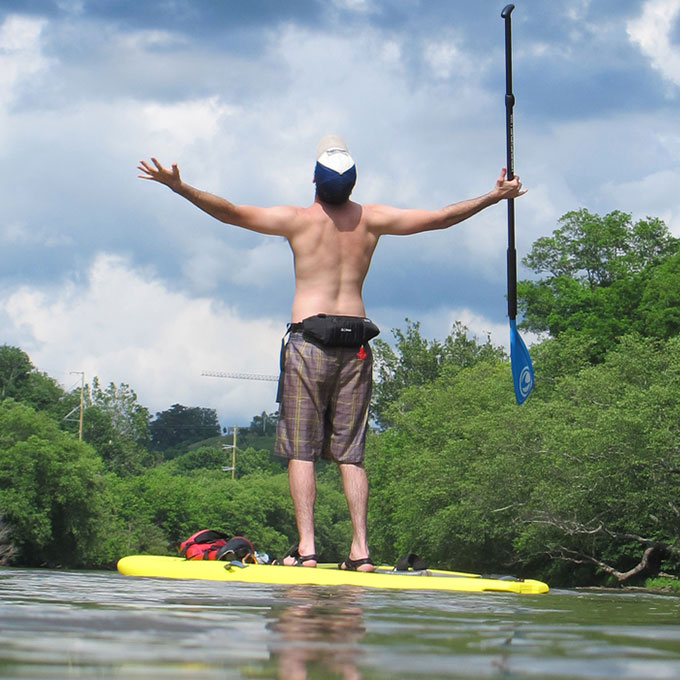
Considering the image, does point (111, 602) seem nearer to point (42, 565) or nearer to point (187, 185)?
point (187, 185)

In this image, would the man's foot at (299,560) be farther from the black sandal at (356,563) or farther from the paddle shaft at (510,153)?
the paddle shaft at (510,153)

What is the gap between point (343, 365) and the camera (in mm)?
6625

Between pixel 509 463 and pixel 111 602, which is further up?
pixel 509 463

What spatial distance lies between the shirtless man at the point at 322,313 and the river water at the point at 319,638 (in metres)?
2.75

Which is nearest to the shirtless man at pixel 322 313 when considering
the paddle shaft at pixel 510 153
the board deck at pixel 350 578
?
the board deck at pixel 350 578

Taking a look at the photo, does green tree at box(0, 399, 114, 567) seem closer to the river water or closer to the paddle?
the paddle

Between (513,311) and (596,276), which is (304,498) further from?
(596,276)

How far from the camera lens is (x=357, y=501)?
21.6 feet

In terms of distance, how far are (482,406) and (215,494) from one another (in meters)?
42.8

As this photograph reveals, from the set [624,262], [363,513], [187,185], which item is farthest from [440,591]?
[624,262]

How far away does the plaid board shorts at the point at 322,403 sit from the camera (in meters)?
6.54

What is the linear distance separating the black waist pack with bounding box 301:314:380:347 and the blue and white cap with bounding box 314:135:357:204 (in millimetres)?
766

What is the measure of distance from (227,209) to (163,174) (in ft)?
1.41

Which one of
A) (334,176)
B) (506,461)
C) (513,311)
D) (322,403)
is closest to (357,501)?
(322,403)
